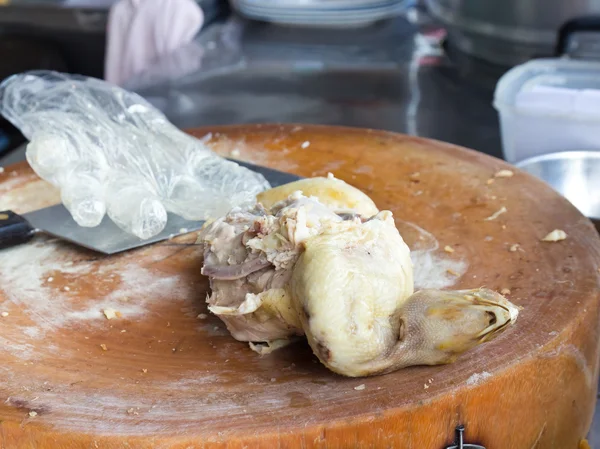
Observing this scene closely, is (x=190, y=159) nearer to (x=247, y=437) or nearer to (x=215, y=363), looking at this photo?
(x=215, y=363)

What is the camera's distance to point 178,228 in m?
1.29

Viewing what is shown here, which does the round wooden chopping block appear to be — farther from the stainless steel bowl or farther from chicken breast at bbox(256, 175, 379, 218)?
the stainless steel bowl

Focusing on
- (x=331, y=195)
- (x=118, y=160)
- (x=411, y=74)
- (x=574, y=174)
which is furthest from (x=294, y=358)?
(x=411, y=74)

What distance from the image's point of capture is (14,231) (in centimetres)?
126

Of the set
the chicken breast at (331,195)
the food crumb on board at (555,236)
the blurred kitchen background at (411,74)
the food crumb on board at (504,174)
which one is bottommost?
the blurred kitchen background at (411,74)

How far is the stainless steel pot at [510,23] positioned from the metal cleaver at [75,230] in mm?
1322

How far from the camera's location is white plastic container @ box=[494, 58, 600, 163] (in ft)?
5.39

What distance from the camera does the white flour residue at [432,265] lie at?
110 centimetres

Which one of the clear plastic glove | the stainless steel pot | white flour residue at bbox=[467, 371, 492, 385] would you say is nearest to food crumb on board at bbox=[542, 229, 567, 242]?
white flour residue at bbox=[467, 371, 492, 385]

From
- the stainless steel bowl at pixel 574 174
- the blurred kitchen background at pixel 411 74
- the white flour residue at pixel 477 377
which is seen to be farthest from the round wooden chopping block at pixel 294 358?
the blurred kitchen background at pixel 411 74

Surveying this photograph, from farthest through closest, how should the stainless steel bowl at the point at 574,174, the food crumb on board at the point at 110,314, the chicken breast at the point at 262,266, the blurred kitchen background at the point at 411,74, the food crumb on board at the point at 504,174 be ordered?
the blurred kitchen background at the point at 411,74 < the stainless steel bowl at the point at 574,174 < the food crumb on board at the point at 504,174 < the food crumb on board at the point at 110,314 < the chicken breast at the point at 262,266

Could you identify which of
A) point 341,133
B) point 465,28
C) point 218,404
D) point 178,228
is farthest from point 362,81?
point 218,404

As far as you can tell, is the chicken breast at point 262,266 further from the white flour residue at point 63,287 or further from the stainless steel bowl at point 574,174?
the stainless steel bowl at point 574,174

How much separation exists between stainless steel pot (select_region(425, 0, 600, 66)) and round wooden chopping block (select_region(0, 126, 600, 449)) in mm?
896
